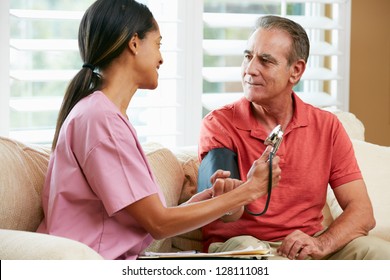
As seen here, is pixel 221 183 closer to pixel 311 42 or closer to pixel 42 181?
pixel 42 181

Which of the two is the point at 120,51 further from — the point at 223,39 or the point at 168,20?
the point at 223,39

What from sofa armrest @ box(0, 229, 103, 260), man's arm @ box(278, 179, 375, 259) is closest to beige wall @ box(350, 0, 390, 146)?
man's arm @ box(278, 179, 375, 259)

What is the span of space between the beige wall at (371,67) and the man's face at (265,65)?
153 centimetres

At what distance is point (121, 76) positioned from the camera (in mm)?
2178

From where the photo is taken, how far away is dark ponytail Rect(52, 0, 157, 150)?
214cm

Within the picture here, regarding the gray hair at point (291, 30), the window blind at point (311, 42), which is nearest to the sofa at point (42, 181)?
the gray hair at point (291, 30)

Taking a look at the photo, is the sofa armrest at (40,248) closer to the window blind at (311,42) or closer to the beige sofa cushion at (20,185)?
the beige sofa cushion at (20,185)

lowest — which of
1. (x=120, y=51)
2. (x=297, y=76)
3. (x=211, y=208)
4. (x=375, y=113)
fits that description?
(x=375, y=113)

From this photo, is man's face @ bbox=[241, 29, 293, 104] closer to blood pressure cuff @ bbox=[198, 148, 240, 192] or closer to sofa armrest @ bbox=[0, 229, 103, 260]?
blood pressure cuff @ bbox=[198, 148, 240, 192]

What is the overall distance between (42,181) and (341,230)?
3.22 feet

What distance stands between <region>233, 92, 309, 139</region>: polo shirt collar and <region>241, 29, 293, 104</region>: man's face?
0.06 meters
